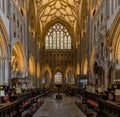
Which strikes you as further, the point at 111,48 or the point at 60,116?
the point at 111,48

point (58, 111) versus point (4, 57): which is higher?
point (4, 57)

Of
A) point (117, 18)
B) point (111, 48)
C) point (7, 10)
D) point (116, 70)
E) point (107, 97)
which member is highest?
point (7, 10)

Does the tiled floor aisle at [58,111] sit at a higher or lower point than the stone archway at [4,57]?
lower

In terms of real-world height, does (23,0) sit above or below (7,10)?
above

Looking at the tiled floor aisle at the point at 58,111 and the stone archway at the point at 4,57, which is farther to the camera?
the stone archway at the point at 4,57

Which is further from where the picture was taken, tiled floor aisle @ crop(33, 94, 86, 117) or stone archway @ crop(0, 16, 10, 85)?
stone archway @ crop(0, 16, 10, 85)

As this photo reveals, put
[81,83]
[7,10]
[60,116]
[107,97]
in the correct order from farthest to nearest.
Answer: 1. [81,83]
2. [7,10]
3. [60,116]
4. [107,97]

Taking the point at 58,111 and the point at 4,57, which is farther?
the point at 4,57

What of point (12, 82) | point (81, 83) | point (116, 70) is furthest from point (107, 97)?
point (81, 83)

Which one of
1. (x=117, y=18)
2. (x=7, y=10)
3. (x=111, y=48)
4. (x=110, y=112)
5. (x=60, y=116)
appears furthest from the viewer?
(x=7, y=10)

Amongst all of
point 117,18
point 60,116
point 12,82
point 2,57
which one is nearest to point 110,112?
point 60,116

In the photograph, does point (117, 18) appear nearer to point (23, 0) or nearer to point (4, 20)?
point (4, 20)

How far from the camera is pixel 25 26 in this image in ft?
119

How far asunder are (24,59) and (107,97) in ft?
76.9
